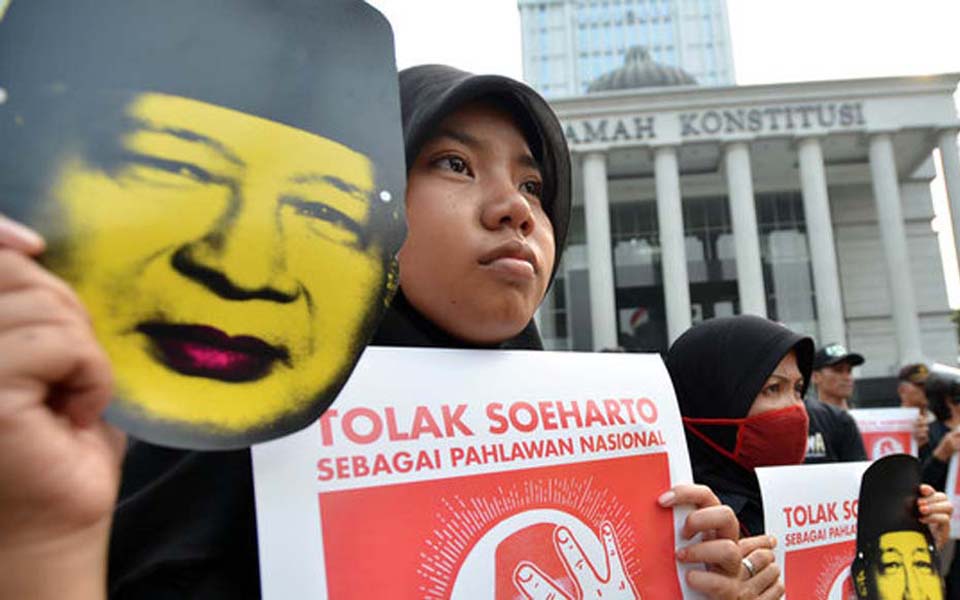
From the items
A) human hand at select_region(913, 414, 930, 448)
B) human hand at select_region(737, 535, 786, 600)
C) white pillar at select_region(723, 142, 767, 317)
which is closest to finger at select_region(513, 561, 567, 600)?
human hand at select_region(737, 535, 786, 600)

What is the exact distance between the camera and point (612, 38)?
3997 centimetres

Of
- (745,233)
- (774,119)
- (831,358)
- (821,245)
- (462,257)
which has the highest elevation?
(774,119)

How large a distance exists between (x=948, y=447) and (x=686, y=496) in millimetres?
3436

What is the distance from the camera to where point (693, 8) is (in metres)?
40.3

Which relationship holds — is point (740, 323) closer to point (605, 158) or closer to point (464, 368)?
point (464, 368)

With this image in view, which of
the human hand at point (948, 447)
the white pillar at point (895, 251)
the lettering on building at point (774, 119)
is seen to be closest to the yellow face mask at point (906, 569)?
the human hand at point (948, 447)

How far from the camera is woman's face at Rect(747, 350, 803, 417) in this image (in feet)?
6.06

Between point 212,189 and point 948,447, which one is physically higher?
point 212,189

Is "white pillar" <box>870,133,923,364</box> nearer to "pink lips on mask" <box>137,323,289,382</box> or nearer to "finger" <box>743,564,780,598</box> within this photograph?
"finger" <box>743,564,780,598</box>

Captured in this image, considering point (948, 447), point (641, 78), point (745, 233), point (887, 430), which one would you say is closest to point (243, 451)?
point (948, 447)

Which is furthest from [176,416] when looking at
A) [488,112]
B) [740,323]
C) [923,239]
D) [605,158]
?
[923,239]

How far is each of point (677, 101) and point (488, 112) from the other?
23.1 m

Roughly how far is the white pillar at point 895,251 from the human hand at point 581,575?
74.9ft

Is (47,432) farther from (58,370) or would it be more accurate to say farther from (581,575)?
(581,575)
